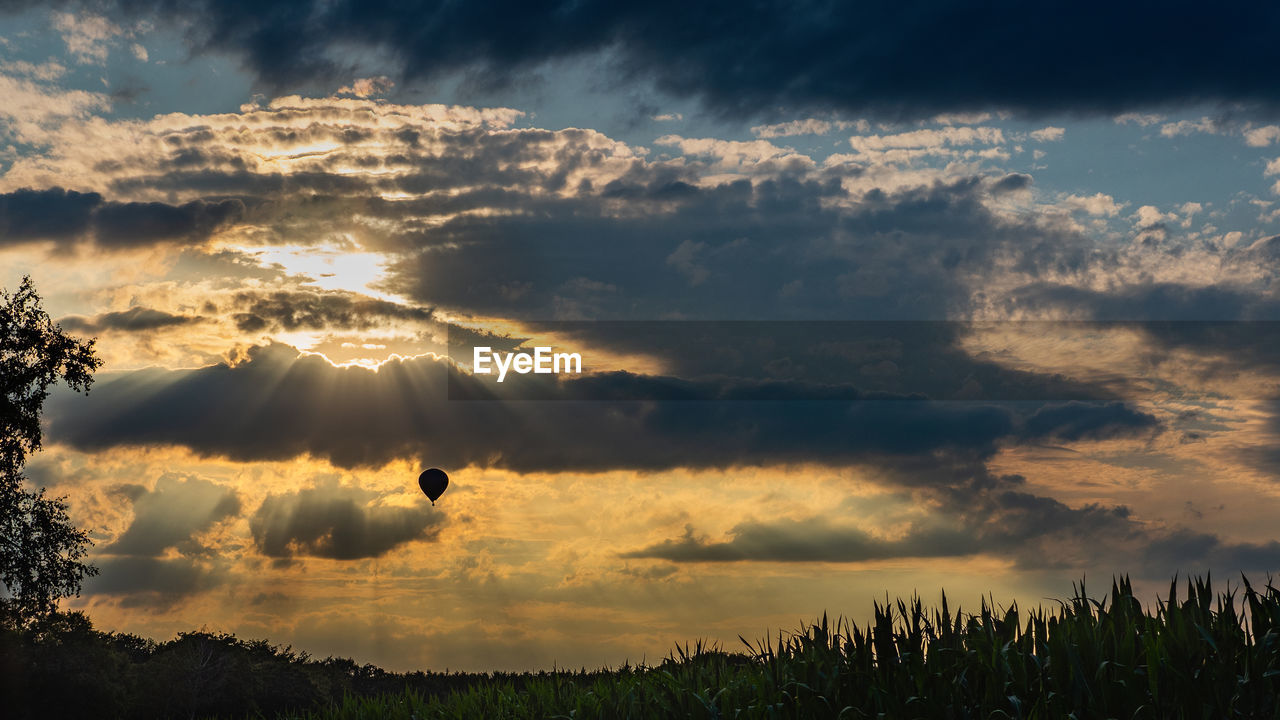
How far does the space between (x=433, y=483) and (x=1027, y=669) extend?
116 ft

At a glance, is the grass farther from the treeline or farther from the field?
the treeline

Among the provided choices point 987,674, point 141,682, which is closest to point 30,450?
point 141,682

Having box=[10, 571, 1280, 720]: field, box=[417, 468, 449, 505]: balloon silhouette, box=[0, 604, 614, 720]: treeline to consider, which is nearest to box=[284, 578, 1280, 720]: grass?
box=[10, 571, 1280, 720]: field

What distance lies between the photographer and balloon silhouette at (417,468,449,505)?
45.9 meters

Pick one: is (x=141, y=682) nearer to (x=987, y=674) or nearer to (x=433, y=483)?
(x=433, y=483)

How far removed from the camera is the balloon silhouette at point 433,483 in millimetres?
45938

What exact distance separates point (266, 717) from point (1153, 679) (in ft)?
83.4

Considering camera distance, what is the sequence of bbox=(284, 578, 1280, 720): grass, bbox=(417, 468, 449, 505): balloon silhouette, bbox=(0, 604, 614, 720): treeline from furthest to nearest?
bbox=(417, 468, 449, 505): balloon silhouette → bbox=(0, 604, 614, 720): treeline → bbox=(284, 578, 1280, 720): grass

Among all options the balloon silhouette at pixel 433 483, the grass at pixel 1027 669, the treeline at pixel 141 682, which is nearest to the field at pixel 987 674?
the grass at pixel 1027 669

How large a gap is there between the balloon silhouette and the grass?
29.7 metres

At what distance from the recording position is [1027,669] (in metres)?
13.9

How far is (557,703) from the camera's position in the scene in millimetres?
19469

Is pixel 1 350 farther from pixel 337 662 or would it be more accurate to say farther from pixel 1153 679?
pixel 1153 679

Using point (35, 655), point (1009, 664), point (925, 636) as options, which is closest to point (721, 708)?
point (925, 636)
